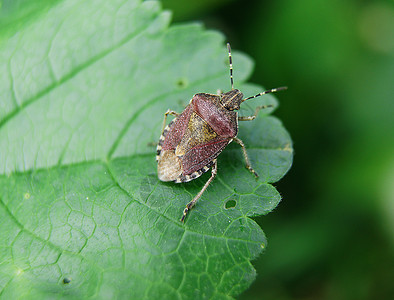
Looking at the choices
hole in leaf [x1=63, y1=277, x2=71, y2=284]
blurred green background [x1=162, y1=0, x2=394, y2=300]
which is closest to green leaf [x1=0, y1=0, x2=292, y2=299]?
hole in leaf [x1=63, y1=277, x2=71, y2=284]

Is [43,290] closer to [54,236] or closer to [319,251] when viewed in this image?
[54,236]

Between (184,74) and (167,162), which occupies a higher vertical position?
(184,74)

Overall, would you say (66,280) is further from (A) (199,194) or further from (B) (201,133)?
(B) (201,133)

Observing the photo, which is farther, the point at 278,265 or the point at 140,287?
the point at 278,265

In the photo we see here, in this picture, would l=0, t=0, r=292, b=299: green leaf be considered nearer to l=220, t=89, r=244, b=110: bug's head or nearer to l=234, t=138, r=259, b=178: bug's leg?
l=234, t=138, r=259, b=178: bug's leg

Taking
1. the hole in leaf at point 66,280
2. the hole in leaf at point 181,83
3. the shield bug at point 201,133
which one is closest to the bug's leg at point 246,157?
the shield bug at point 201,133

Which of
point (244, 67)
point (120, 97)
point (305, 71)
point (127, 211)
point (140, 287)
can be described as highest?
point (120, 97)

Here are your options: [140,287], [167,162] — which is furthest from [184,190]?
[140,287]

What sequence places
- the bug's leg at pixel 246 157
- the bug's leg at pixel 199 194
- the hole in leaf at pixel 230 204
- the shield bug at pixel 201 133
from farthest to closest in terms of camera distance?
the shield bug at pixel 201 133 → the bug's leg at pixel 246 157 → the hole in leaf at pixel 230 204 → the bug's leg at pixel 199 194

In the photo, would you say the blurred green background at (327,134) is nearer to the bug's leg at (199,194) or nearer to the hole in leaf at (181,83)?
the bug's leg at (199,194)
